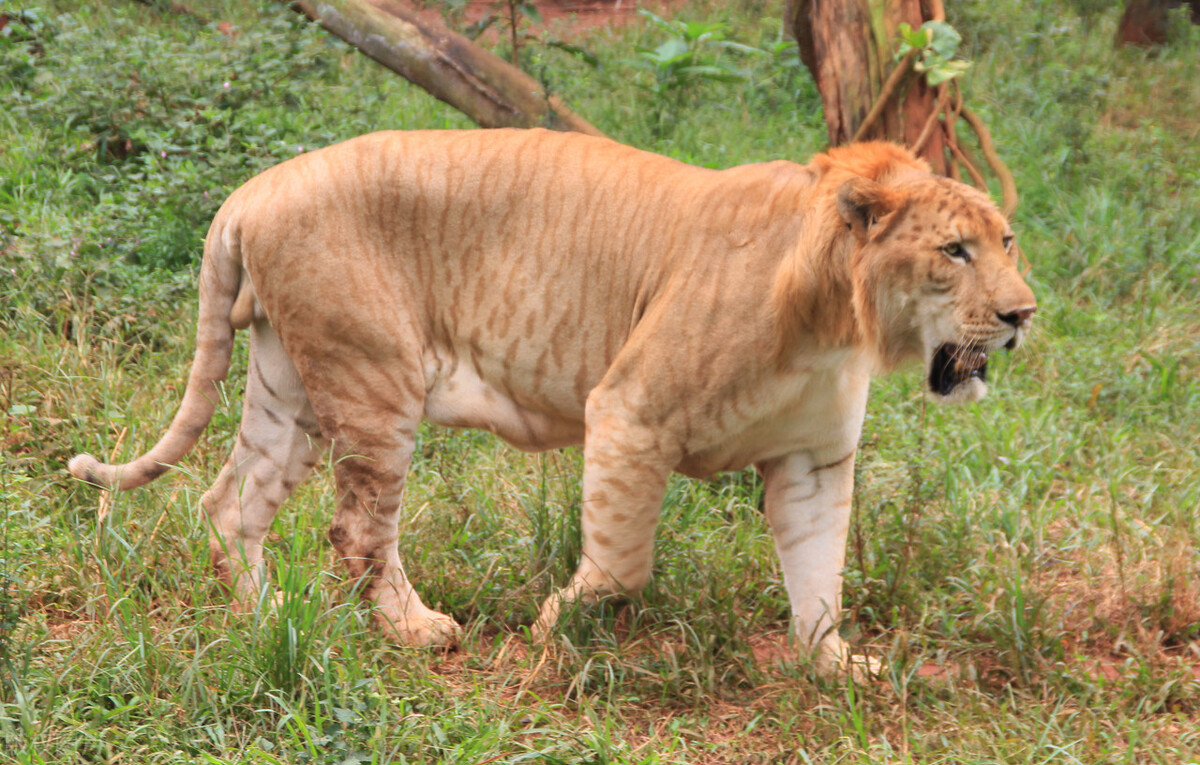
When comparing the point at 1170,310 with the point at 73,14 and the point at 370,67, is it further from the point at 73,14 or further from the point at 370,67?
the point at 73,14

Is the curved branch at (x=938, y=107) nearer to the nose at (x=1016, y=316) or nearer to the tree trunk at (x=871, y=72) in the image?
the tree trunk at (x=871, y=72)

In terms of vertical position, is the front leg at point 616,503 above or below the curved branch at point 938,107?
below

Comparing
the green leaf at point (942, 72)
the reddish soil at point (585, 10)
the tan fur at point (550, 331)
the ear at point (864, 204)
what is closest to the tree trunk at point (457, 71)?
the green leaf at point (942, 72)

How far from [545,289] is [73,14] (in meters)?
5.94

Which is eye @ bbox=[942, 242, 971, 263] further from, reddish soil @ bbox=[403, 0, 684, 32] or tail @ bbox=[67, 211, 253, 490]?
reddish soil @ bbox=[403, 0, 684, 32]

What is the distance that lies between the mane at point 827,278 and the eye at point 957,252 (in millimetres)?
230

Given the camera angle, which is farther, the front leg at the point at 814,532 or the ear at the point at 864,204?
the front leg at the point at 814,532

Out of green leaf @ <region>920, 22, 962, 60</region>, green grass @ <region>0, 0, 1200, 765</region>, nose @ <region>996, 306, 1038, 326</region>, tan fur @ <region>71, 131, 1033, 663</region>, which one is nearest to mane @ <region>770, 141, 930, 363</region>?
tan fur @ <region>71, 131, 1033, 663</region>

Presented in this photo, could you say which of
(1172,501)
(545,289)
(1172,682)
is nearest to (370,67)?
(545,289)

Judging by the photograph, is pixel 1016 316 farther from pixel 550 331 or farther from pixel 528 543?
pixel 528 543

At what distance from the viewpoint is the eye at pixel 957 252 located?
3.14m

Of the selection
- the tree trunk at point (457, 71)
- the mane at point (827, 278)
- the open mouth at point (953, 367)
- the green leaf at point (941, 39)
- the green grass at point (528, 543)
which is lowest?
the green grass at point (528, 543)

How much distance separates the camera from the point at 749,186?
3.52 m

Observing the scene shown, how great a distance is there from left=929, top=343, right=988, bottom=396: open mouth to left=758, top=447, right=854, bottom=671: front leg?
44 centimetres
